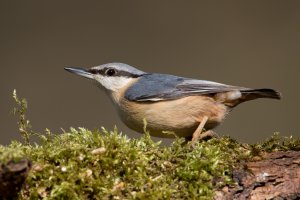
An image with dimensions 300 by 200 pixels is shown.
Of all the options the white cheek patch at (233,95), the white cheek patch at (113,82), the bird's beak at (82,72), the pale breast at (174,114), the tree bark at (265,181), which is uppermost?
the bird's beak at (82,72)

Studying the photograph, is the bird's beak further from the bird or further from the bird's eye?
the bird

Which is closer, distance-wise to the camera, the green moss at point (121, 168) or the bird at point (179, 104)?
the green moss at point (121, 168)

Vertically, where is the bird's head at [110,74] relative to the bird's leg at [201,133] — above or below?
above

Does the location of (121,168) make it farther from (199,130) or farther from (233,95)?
(233,95)

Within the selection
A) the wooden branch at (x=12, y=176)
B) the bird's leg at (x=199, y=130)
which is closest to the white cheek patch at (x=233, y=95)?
the bird's leg at (x=199, y=130)

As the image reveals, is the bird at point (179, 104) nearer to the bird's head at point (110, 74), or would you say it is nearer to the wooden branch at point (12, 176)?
the bird's head at point (110, 74)

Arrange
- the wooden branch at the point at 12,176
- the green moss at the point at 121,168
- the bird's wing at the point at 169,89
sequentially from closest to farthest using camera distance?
the wooden branch at the point at 12,176
the green moss at the point at 121,168
the bird's wing at the point at 169,89

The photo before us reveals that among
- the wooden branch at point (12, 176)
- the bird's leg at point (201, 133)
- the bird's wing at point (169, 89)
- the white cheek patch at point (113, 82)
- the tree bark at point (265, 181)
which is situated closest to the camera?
the wooden branch at point (12, 176)

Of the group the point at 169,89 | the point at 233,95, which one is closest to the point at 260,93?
the point at 233,95

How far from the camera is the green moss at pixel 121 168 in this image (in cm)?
176

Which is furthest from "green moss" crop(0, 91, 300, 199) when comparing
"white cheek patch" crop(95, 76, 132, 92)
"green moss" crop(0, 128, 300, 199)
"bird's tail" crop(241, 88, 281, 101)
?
"white cheek patch" crop(95, 76, 132, 92)

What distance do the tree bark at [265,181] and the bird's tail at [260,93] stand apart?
710 millimetres

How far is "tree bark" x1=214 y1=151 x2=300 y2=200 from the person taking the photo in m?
1.92

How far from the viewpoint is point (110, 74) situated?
3.12m
